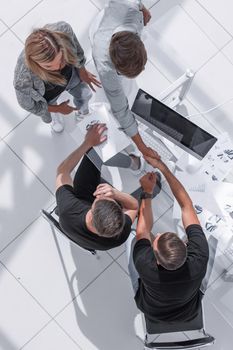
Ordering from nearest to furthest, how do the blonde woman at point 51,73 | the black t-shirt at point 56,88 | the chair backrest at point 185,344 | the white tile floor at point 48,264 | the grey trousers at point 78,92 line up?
the blonde woman at point 51,73 → the chair backrest at point 185,344 → the black t-shirt at point 56,88 → the grey trousers at point 78,92 → the white tile floor at point 48,264

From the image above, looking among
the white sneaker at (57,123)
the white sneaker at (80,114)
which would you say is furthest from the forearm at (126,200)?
the white sneaker at (57,123)

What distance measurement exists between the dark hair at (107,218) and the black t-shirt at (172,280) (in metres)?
0.22

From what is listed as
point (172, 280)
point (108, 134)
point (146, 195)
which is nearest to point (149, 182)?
point (146, 195)

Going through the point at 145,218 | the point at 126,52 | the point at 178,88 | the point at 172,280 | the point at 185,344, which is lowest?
the point at 185,344

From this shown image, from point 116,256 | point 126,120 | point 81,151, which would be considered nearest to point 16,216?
point 116,256

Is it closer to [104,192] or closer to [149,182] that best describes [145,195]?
[149,182]

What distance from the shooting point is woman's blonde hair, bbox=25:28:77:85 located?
221 centimetres

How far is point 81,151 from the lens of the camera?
2533 millimetres

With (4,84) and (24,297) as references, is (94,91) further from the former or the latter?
(24,297)

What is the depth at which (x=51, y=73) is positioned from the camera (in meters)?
2.40

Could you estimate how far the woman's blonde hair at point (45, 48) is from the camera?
7.25ft

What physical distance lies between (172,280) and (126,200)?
0.52 m

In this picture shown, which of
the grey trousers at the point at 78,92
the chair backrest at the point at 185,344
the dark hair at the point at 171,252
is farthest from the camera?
the grey trousers at the point at 78,92

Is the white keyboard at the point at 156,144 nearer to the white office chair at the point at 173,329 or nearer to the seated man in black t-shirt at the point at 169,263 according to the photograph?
the seated man in black t-shirt at the point at 169,263
